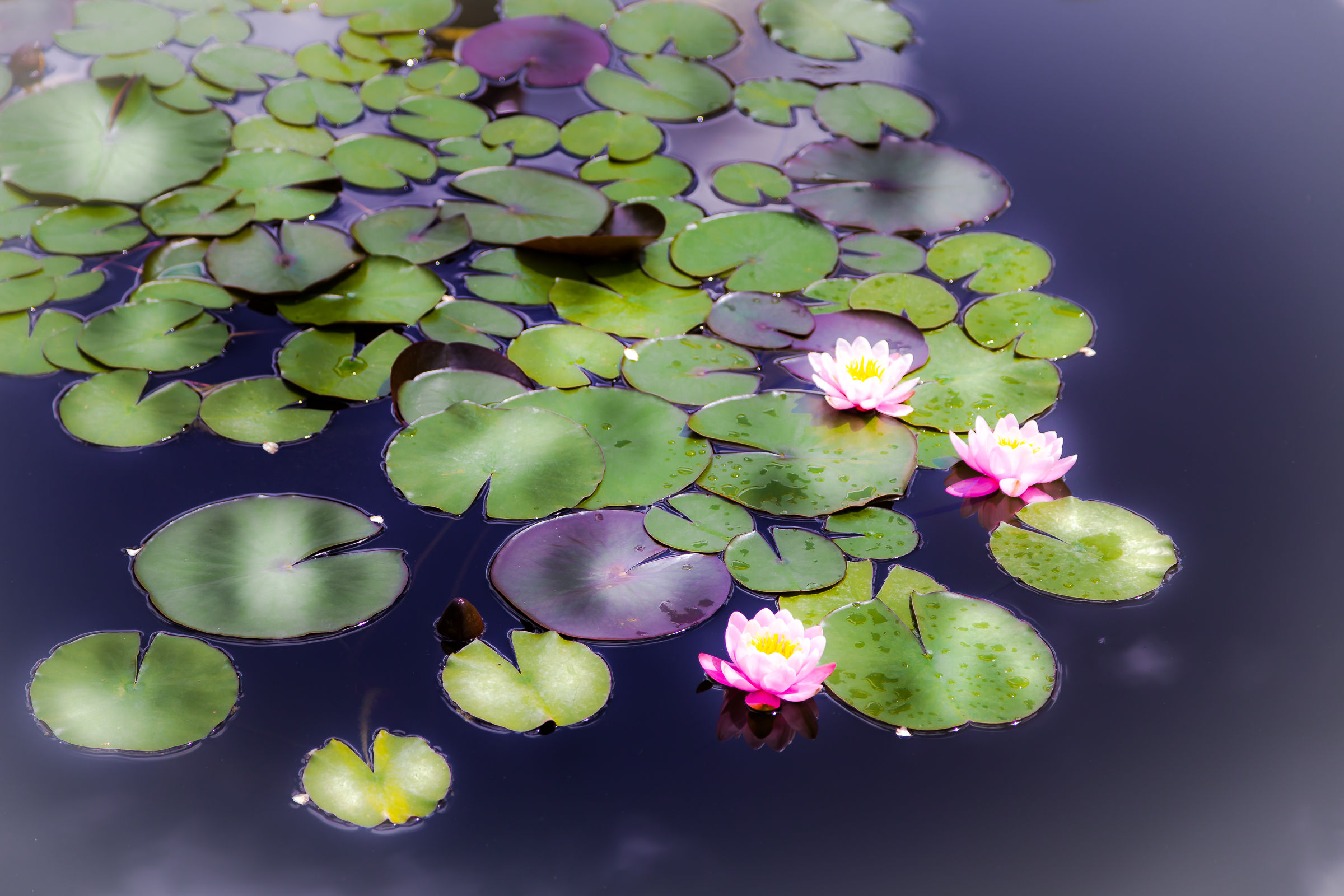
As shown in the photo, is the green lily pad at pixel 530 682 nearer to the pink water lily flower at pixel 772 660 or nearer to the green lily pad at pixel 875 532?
the pink water lily flower at pixel 772 660

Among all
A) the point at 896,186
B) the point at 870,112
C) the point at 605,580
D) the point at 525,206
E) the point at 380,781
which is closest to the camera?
the point at 380,781

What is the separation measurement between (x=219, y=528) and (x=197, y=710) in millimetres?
363

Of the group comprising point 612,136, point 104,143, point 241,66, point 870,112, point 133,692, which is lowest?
point 133,692

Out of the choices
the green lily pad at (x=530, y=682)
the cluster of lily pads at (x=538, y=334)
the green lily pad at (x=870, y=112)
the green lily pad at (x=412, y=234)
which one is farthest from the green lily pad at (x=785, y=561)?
the green lily pad at (x=870, y=112)

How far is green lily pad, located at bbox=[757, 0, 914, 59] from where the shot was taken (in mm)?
3152

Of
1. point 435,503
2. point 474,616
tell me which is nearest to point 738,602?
point 474,616

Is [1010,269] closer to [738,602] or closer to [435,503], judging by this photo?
[738,602]

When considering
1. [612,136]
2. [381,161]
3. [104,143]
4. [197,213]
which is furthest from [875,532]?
[104,143]

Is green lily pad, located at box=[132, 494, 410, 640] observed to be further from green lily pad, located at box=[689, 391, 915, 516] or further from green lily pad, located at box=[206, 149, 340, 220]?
green lily pad, located at box=[206, 149, 340, 220]

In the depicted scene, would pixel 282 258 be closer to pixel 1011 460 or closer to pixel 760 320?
pixel 760 320

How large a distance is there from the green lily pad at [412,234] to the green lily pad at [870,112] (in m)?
1.13

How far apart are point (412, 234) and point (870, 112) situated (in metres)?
1.37

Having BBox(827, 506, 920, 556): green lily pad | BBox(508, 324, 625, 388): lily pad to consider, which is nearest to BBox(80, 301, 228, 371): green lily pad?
BBox(508, 324, 625, 388): lily pad

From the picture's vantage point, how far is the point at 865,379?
202 centimetres
